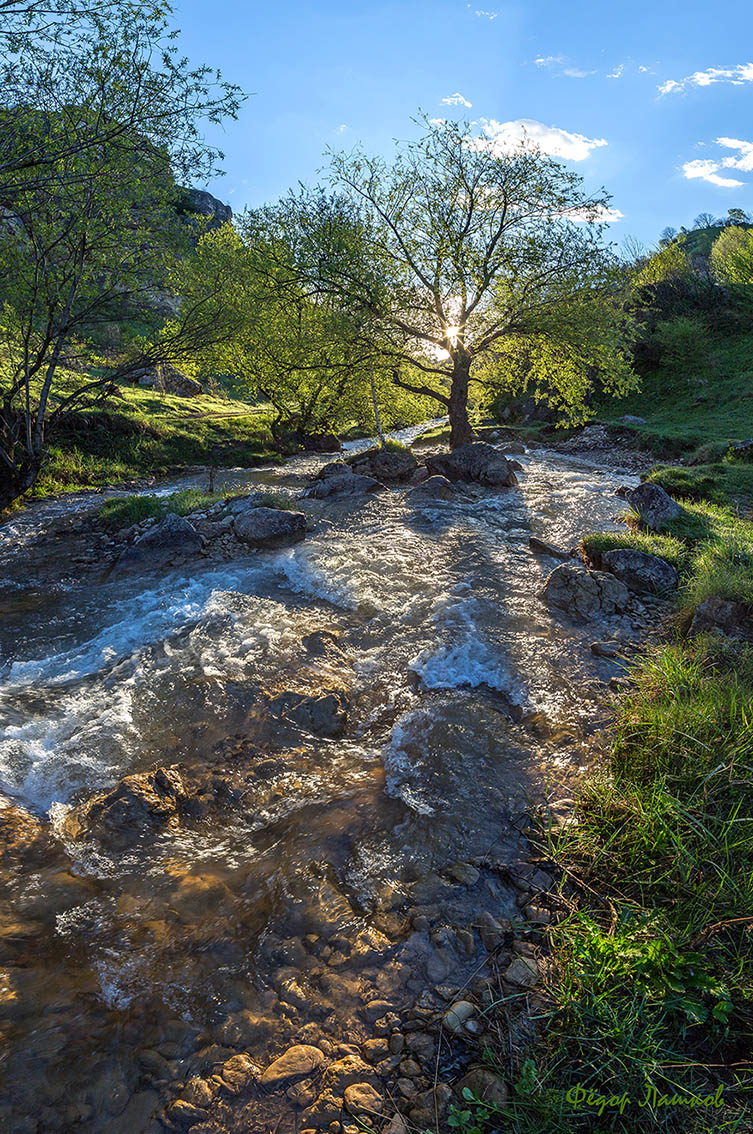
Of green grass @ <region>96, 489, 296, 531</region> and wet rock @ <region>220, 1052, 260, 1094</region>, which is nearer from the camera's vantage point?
wet rock @ <region>220, 1052, 260, 1094</region>

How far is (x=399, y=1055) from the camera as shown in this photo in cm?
268

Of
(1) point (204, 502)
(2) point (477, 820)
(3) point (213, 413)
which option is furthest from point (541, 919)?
(3) point (213, 413)

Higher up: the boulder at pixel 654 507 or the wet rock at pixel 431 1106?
the boulder at pixel 654 507

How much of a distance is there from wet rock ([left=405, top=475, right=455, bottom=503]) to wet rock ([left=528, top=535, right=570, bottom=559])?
5.10 m

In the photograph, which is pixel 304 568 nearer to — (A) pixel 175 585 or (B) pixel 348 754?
(A) pixel 175 585

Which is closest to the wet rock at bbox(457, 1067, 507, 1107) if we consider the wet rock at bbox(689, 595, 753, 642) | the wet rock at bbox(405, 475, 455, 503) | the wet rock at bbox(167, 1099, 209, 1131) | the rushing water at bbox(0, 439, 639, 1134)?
the rushing water at bbox(0, 439, 639, 1134)

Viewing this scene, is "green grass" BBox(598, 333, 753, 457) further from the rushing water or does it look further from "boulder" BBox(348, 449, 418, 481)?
the rushing water

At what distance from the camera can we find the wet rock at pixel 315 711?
589 centimetres

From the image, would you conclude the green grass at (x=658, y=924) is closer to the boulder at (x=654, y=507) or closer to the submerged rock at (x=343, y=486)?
the boulder at (x=654, y=507)

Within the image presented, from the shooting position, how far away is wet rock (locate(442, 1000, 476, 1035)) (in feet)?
9.06

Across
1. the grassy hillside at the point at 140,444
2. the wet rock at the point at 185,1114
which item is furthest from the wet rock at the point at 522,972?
the grassy hillside at the point at 140,444

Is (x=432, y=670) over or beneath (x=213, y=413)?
beneath

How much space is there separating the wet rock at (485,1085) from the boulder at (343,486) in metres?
15.0

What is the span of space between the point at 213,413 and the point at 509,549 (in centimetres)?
3007
